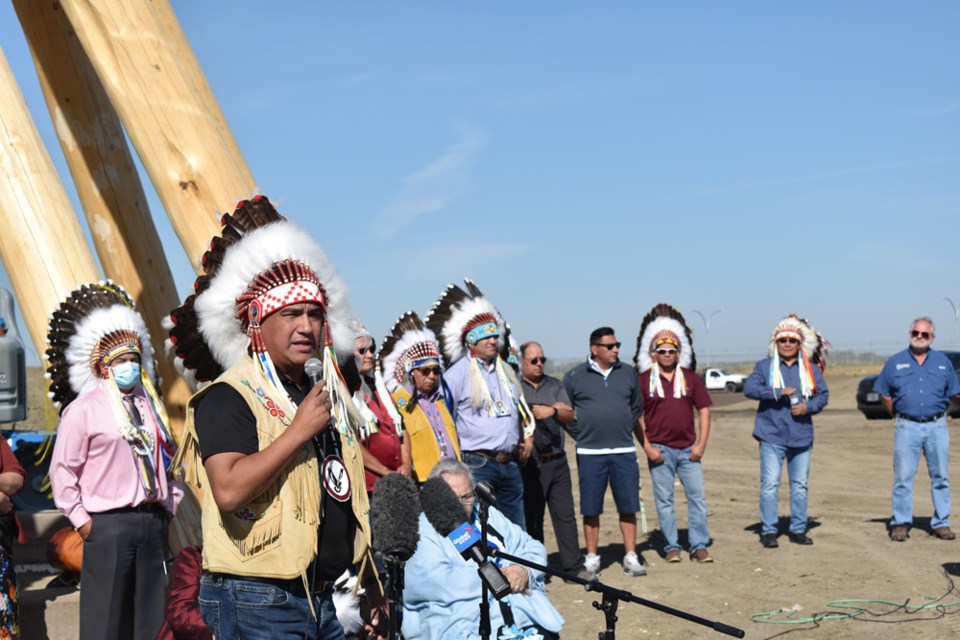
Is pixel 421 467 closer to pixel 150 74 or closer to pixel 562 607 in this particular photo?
pixel 562 607

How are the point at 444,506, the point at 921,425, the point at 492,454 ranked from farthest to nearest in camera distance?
the point at 921,425, the point at 492,454, the point at 444,506

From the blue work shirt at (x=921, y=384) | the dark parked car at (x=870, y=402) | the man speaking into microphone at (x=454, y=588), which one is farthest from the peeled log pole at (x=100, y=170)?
the dark parked car at (x=870, y=402)

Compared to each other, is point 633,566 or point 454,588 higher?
point 454,588

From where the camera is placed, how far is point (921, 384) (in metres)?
10.2

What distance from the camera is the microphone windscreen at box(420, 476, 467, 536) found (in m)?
5.10

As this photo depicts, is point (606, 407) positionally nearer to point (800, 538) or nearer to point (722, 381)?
point (800, 538)

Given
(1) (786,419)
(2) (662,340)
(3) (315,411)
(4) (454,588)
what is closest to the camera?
(3) (315,411)

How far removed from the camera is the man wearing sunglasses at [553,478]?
859 centimetres

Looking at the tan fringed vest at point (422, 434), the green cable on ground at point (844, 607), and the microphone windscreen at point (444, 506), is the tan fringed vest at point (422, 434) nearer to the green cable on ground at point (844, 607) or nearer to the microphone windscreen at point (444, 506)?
the green cable on ground at point (844, 607)

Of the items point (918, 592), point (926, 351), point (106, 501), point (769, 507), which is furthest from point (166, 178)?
point (926, 351)

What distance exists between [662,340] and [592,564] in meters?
2.13

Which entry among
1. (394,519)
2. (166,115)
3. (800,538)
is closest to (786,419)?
(800,538)

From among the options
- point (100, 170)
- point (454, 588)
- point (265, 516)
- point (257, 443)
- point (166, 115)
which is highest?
point (100, 170)

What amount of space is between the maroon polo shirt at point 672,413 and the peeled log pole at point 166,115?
6.11 meters
